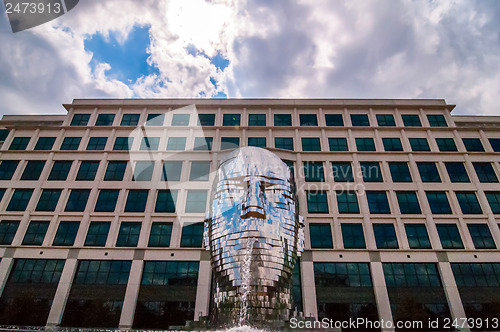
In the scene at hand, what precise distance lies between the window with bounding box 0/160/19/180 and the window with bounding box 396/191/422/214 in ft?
114

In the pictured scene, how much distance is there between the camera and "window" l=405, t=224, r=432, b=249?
22.2 m

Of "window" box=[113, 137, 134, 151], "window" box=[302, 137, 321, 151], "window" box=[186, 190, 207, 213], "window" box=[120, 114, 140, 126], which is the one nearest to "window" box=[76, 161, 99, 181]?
"window" box=[113, 137, 134, 151]

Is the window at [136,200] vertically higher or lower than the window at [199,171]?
lower

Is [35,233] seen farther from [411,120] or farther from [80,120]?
[411,120]

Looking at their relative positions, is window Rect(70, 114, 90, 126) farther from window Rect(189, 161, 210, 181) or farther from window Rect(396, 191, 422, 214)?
window Rect(396, 191, 422, 214)

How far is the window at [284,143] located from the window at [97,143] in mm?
16797

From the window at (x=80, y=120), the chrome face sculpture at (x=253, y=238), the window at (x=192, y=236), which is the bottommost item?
the chrome face sculpture at (x=253, y=238)

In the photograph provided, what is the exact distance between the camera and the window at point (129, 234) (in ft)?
74.2

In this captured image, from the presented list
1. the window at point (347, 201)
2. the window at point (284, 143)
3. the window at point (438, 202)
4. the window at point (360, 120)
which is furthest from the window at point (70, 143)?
the window at point (438, 202)

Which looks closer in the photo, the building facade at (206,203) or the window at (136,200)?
the building facade at (206,203)

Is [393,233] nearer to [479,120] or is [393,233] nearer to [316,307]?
[316,307]

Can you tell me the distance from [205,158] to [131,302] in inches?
503

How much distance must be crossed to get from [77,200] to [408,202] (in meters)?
28.3

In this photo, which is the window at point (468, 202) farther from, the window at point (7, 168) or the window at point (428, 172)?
the window at point (7, 168)
